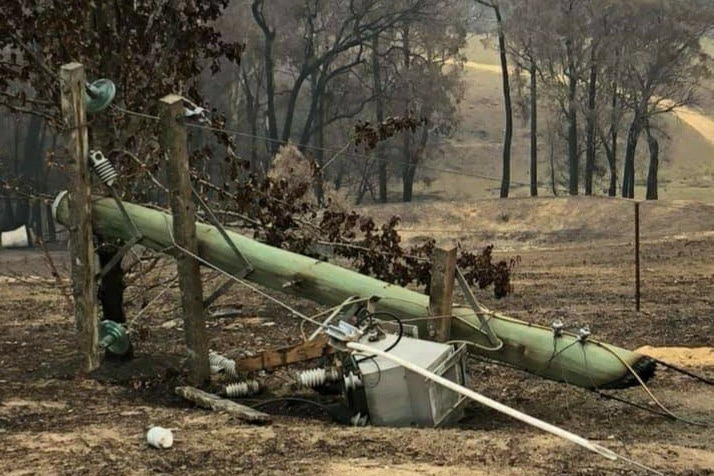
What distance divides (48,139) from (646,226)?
33.9 meters

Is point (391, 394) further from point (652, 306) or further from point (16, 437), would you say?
point (652, 306)

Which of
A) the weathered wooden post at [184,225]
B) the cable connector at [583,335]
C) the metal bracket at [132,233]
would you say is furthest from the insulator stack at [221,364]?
the cable connector at [583,335]

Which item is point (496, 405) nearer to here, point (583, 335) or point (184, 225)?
point (583, 335)

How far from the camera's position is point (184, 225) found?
8133 mm

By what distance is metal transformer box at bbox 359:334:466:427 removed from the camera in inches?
270

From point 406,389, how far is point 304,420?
0.89 m

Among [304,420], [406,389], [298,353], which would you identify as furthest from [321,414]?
[406,389]

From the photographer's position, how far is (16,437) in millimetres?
6359

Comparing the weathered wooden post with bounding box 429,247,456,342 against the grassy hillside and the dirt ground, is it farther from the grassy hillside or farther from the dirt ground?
the grassy hillside

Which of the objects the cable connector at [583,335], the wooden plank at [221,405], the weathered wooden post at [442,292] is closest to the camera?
the wooden plank at [221,405]

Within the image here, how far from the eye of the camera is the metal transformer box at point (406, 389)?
22.5 ft

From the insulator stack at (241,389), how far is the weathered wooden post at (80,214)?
4.25 feet

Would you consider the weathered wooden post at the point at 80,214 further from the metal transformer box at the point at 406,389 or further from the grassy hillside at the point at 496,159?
the grassy hillside at the point at 496,159

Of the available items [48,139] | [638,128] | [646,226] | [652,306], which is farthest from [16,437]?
[48,139]
